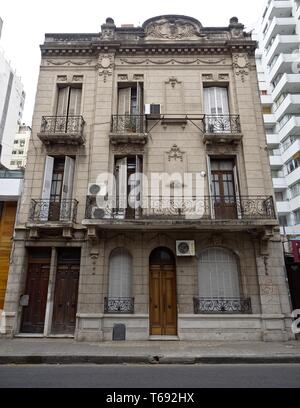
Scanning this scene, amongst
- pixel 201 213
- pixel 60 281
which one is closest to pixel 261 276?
pixel 201 213

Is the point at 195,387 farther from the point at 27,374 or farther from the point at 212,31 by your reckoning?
the point at 212,31

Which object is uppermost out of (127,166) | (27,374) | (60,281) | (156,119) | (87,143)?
(156,119)

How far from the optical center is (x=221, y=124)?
12.4 m

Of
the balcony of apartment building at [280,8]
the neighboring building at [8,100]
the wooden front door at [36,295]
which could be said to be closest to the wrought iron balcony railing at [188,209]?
the wooden front door at [36,295]

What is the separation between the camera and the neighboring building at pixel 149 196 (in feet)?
33.5

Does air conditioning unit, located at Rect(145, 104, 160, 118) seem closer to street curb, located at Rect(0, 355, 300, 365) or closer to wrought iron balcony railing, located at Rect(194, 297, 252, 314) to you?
wrought iron balcony railing, located at Rect(194, 297, 252, 314)

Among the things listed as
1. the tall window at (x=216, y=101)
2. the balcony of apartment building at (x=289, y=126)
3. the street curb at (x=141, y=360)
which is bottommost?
the street curb at (x=141, y=360)

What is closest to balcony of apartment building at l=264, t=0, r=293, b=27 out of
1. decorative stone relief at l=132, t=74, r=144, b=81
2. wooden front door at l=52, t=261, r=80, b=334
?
decorative stone relief at l=132, t=74, r=144, b=81

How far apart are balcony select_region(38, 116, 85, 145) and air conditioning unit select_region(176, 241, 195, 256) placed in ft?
21.3

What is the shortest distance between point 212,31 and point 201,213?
10.0 m

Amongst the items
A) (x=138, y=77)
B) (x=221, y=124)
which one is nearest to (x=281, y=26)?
(x=138, y=77)

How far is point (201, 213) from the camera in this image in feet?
36.2

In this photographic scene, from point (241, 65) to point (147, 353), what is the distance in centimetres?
1356

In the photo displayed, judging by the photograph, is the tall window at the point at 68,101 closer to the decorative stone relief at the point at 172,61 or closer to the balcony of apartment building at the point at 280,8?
the decorative stone relief at the point at 172,61
